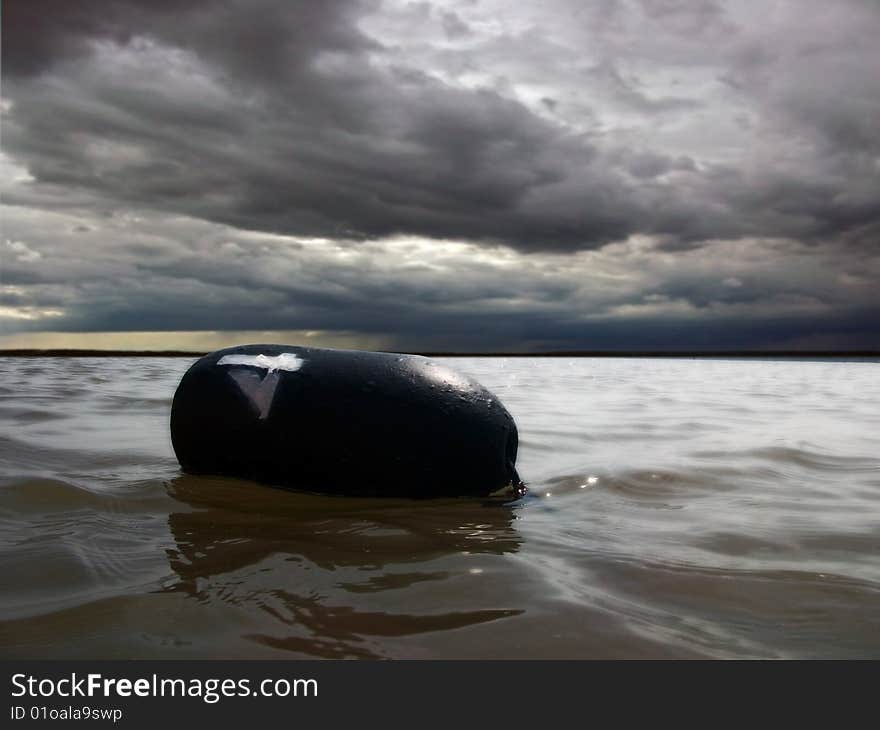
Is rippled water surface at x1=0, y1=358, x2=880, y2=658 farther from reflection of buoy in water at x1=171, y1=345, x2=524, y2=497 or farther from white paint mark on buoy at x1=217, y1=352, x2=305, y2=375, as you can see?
white paint mark on buoy at x1=217, y1=352, x2=305, y2=375

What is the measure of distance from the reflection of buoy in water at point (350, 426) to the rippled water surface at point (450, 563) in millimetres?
137

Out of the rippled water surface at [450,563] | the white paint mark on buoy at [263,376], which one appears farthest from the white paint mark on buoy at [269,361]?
the rippled water surface at [450,563]

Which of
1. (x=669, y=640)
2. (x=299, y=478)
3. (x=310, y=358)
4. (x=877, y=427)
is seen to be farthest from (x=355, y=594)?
(x=877, y=427)

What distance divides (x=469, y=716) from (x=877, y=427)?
7627 mm

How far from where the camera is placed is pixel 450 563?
2.73 meters

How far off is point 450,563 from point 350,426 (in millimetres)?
1454

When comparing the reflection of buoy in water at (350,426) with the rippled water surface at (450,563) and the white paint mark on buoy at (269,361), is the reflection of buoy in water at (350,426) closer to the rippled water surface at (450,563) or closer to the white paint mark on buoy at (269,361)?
the white paint mark on buoy at (269,361)

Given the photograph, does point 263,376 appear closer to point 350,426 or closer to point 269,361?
point 269,361

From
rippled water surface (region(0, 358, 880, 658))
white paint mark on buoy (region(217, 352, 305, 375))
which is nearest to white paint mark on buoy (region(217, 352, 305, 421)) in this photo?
white paint mark on buoy (region(217, 352, 305, 375))

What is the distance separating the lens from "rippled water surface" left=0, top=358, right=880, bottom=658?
203 cm

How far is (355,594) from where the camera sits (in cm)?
236

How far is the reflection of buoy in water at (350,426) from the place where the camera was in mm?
4012

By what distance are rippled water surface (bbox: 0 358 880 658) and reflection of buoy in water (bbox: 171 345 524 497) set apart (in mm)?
137

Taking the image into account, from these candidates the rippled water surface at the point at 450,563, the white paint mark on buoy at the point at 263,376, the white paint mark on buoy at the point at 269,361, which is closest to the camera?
the rippled water surface at the point at 450,563
